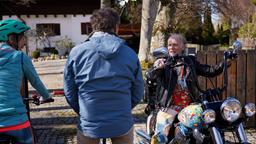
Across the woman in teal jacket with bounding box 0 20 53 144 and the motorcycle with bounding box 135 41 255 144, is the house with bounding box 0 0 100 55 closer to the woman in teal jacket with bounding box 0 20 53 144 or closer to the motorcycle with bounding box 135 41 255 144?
the motorcycle with bounding box 135 41 255 144

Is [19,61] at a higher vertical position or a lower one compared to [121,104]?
higher

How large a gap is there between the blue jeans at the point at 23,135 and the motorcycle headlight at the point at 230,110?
61.1 inches

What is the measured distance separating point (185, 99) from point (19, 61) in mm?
1766

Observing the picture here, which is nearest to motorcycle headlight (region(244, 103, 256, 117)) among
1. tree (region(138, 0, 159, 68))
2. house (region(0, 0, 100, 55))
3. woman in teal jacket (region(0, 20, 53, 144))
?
woman in teal jacket (region(0, 20, 53, 144))

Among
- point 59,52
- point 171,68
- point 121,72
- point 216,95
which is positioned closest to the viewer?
point 121,72

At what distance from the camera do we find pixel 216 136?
3225 mm

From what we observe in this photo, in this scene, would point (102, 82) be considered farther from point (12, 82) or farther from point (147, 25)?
point (147, 25)

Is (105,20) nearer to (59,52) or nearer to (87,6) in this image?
(59,52)

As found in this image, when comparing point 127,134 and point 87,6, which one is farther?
point 87,6

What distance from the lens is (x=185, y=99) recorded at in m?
4.26

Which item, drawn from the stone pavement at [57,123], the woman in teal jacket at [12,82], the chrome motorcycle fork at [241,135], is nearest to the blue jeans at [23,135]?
the woman in teal jacket at [12,82]

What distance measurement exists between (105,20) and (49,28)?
31.3 m

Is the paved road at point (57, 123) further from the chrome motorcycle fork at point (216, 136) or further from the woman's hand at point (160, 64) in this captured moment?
the chrome motorcycle fork at point (216, 136)

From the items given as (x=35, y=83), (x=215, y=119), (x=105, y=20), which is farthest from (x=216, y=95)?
(x=35, y=83)
